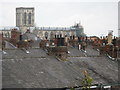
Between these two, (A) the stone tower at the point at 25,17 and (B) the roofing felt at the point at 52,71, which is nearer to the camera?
(B) the roofing felt at the point at 52,71

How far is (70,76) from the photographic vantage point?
24.8 meters

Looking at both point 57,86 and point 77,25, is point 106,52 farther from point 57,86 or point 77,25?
point 77,25

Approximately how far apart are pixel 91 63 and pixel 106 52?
5.61 m

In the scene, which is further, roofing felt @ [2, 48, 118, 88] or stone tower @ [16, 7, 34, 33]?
stone tower @ [16, 7, 34, 33]

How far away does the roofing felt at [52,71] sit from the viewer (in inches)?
866

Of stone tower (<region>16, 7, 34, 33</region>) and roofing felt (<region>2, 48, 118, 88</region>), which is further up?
stone tower (<region>16, 7, 34, 33</region>)

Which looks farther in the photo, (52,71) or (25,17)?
(25,17)

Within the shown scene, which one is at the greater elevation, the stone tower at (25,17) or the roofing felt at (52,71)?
the stone tower at (25,17)

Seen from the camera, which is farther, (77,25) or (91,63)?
(77,25)

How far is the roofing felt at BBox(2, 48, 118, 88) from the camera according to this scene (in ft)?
72.2

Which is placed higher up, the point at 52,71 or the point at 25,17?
the point at 25,17

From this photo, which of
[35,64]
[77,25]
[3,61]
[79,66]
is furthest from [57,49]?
[77,25]

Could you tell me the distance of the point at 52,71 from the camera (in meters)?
24.9

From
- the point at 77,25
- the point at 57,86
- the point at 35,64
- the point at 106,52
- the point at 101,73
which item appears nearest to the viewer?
the point at 57,86
